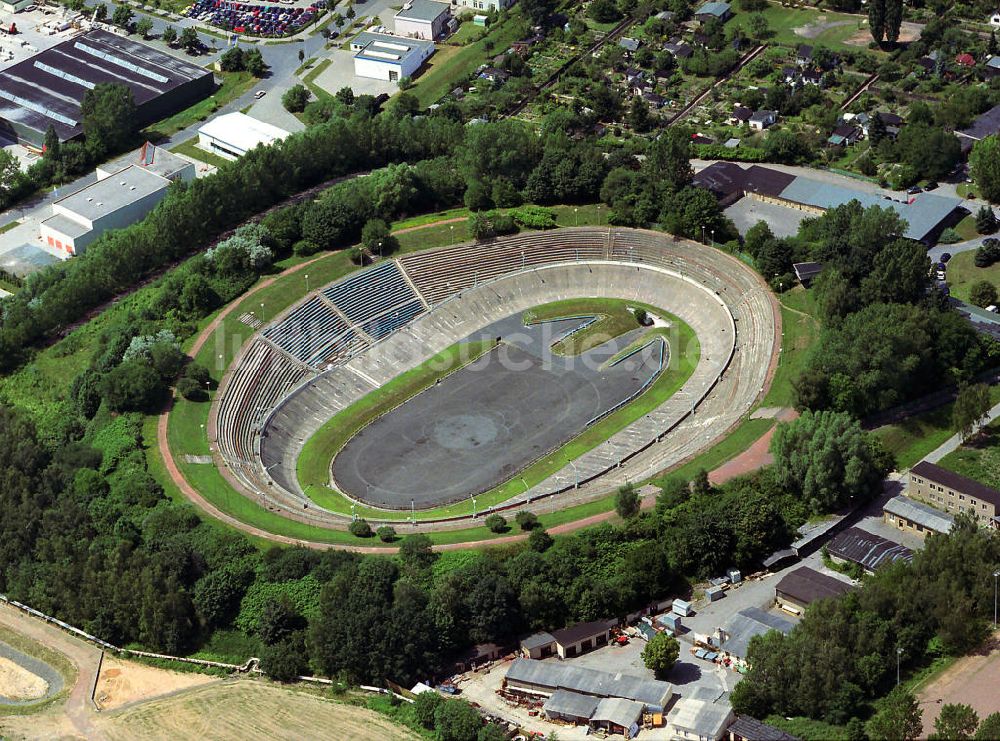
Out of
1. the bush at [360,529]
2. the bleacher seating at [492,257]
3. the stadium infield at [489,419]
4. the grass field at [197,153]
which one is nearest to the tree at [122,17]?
the grass field at [197,153]

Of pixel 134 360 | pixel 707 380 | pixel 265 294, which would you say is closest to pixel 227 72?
pixel 265 294

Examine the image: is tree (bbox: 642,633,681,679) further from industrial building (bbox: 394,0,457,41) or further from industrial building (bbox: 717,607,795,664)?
industrial building (bbox: 394,0,457,41)

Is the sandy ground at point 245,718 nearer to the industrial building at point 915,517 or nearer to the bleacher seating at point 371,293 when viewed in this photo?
the industrial building at point 915,517

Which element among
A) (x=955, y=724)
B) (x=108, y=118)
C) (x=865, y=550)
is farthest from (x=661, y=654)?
(x=108, y=118)

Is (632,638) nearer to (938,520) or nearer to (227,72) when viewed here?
(938,520)

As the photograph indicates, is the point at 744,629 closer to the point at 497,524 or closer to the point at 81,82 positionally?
the point at 497,524

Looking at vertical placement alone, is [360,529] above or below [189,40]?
below

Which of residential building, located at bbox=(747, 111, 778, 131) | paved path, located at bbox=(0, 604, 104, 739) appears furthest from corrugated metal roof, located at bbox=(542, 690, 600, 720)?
residential building, located at bbox=(747, 111, 778, 131)
